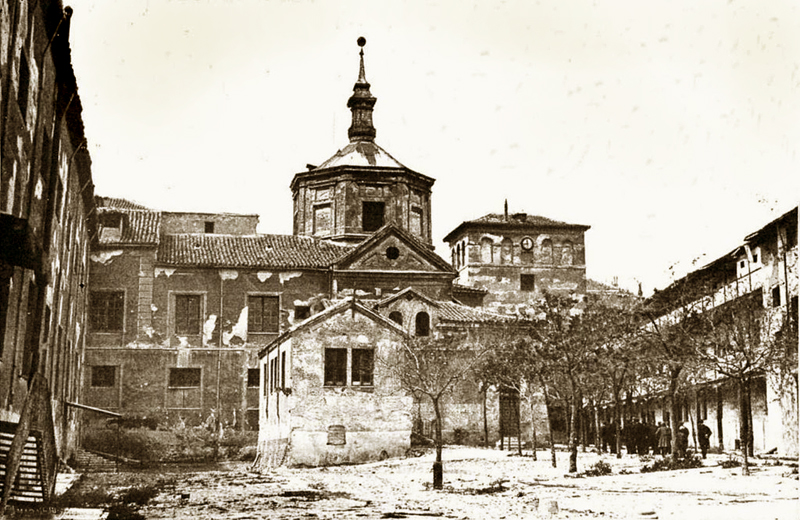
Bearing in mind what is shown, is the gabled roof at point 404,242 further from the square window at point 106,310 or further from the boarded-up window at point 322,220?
the square window at point 106,310

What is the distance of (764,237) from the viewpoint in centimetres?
2948

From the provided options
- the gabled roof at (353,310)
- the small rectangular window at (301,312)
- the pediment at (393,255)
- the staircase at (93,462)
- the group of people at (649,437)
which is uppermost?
the pediment at (393,255)

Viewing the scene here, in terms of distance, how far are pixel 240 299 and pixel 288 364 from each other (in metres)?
12.7

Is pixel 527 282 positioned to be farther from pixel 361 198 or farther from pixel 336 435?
pixel 336 435

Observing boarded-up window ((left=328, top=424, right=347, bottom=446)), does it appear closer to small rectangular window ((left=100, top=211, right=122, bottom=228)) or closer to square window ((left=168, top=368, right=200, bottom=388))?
square window ((left=168, top=368, right=200, bottom=388))

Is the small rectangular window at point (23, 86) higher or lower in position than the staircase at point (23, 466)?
higher

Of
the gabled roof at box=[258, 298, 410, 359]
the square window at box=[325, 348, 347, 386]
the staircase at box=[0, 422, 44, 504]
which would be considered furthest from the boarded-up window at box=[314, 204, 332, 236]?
the staircase at box=[0, 422, 44, 504]

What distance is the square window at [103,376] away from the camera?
1661 inches

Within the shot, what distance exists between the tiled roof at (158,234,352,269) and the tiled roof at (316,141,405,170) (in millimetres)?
4677

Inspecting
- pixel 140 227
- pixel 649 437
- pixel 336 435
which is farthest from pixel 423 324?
pixel 140 227

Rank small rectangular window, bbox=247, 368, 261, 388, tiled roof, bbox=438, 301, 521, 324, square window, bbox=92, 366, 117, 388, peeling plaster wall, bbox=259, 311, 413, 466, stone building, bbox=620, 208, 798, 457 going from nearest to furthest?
stone building, bbox=620, 208, 798, 457, peeling plaster wall, bbox=259, 311, 413, 466, tiled roof, bbox=438, 301, 521, 324, square window, bbox=92, 366, 117, 388, small rectangular window, bbox=247, 368, 261, 388

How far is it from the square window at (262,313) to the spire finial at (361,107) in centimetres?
1205

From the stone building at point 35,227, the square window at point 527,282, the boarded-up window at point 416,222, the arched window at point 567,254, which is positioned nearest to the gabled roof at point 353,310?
the stone building at point 35,227

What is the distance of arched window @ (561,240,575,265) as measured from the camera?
62.2m
